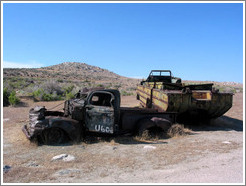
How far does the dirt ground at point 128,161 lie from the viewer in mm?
4414

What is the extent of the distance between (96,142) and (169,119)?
118 inches

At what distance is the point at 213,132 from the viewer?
8984 mm

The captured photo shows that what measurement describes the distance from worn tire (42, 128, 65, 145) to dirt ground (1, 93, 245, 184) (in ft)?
0.81

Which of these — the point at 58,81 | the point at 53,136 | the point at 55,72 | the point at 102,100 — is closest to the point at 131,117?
the point at 102,100

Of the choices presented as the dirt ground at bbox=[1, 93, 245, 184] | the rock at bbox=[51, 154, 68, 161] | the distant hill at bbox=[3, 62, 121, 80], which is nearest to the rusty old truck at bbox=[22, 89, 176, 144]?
the dirt ground at bbox=[1, 93, 245, 184]

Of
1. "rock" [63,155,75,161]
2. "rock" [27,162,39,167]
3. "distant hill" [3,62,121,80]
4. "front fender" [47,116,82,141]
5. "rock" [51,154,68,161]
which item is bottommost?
"rock" [27,162,39,167]

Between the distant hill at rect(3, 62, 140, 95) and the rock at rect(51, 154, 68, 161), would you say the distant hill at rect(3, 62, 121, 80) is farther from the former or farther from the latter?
the rock at rect(51, 154, 68, 161)

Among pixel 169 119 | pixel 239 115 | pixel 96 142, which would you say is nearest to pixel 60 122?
pixel 96 142

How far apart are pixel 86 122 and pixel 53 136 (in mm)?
1027

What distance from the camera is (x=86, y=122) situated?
7.07 m

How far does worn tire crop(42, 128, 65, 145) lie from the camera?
21.9 ft

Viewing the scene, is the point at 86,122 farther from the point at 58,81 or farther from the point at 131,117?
the point at 58,81

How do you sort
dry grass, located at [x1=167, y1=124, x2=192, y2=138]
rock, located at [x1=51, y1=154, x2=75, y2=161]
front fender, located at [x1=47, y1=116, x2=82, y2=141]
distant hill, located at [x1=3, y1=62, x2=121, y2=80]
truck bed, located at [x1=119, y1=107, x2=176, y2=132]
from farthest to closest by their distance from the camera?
distant hill, located at [x1=3, y1=62, x2=121, y2=80], dry grass, located at [x1=167, y1=124, x2=192, y2=138], truck bed, located at [x1=119, y1=107, x2=176, y2=132], front fender, located at [x1=47, y1=116, x2=82, y2=141], rock, located at [x1=51, y1=154, x2=75, y2=161]

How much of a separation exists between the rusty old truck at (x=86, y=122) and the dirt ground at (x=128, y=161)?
0.34m
